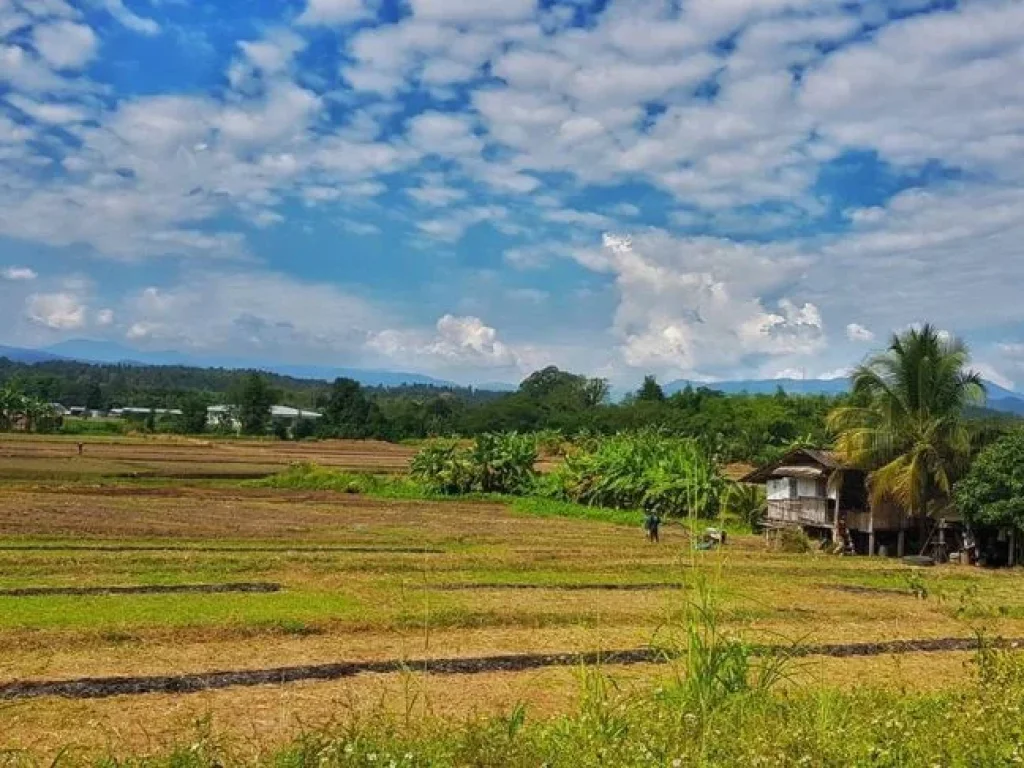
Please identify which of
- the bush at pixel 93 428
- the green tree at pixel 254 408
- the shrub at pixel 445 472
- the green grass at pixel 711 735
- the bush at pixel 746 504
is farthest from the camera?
the green tree at pixel 254 408

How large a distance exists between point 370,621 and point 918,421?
2179 cm

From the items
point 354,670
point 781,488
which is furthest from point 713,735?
point 781,488

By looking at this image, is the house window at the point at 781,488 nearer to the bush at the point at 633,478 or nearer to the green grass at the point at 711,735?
the bush at the point at 633,478

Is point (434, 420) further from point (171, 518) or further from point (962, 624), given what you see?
point (962, 624)

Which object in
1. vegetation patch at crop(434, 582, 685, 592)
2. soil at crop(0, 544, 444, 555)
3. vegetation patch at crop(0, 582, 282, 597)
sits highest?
vegetation patch at crop(0, 582, 282, 597)

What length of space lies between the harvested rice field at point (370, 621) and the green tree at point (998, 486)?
1.69 meters

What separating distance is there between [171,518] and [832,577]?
2161 cm

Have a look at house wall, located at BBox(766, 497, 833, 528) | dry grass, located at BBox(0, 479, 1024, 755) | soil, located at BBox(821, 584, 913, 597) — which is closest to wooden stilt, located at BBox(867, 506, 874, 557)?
house wall, located at BBox(766, 497, 833, 528)

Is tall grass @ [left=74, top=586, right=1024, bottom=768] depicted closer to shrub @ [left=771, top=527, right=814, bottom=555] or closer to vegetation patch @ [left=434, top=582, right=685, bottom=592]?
vegetation patch @ [left=434, top=582, right=685, bottom=592]

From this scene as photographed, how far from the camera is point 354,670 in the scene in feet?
38.4

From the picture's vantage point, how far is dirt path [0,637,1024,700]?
33.7 ft

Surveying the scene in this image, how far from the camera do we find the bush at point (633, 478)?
43188mm

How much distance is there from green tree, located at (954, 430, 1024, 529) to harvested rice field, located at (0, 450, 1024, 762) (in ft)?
5.56

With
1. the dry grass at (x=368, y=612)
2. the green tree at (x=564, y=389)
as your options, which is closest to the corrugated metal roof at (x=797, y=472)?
the dry grass at (x=368, y=612)
